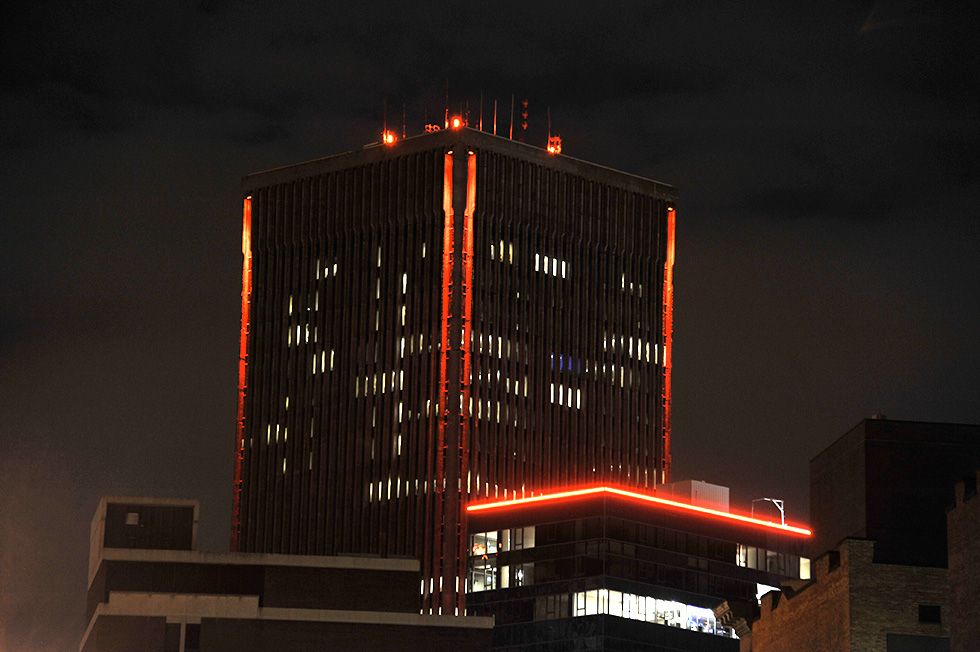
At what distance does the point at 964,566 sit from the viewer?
365ft

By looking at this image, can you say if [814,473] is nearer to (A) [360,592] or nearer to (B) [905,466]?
(B) [905,466]

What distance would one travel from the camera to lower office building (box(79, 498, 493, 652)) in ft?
590

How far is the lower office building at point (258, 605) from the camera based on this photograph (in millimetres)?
179875

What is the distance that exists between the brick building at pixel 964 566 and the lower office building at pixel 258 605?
2905 inches

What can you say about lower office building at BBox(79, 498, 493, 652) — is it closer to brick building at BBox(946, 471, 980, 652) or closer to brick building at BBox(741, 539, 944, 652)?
brick building at BBox(741, 539, 944, 652)

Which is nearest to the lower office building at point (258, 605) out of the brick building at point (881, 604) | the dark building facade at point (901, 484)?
the dark building facade at point (901, 484)

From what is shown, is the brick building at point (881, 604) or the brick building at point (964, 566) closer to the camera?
the brick building at point (964, 566)

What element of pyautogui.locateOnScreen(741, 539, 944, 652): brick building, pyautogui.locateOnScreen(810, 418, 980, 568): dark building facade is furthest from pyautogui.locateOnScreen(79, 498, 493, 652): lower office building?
pyautogui.locateOnScreen(741, 539, 944, 652): brick building

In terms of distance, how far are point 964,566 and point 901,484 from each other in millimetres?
11600

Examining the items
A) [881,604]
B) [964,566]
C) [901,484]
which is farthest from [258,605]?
[964,566]

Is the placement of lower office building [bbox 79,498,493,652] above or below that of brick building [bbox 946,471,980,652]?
above

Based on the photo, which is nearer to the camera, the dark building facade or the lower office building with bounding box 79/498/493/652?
the dark building facade

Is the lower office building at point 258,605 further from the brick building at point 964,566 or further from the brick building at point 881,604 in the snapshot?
the brick building at point 964,566

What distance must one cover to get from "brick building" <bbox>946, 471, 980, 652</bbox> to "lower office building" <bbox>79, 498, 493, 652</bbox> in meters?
73.8
